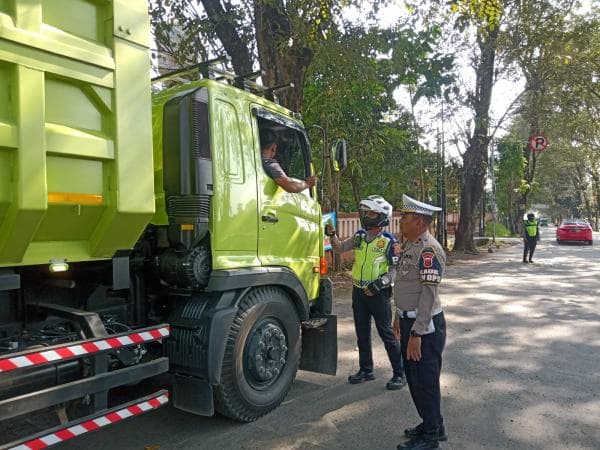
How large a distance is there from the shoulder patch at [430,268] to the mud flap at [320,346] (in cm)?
153

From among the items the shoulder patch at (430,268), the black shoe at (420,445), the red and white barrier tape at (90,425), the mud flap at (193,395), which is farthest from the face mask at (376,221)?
the red and white barrier tape at (90,425)

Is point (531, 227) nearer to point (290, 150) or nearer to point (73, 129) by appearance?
point (290, 150)

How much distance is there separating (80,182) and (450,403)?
10.9ft

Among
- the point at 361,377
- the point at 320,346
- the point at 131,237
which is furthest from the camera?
the point at 361,377

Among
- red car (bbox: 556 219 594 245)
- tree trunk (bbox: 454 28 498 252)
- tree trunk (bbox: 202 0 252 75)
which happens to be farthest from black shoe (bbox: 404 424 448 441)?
red car (bbox: 556 219 594 245)

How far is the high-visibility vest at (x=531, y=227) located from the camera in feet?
47.8

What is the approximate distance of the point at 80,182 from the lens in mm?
2594

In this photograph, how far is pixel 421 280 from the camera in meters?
3.19

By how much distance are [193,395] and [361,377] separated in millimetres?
1817

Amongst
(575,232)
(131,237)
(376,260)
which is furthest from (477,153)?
(131,237)

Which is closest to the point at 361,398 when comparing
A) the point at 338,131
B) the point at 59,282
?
the point at 59,282

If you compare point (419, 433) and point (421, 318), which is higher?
point (421, 318)

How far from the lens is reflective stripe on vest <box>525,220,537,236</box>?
14555 millimetres

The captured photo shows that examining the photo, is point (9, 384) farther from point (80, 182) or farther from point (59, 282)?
point (80, 182)
